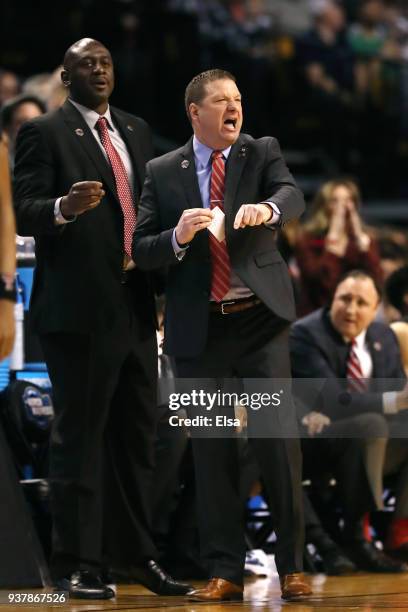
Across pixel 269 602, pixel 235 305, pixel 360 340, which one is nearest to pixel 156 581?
pixel 269 602

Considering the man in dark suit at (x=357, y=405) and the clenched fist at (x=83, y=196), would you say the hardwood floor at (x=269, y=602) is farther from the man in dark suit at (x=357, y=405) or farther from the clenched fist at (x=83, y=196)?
the clenched fist at (x=83, y=196)

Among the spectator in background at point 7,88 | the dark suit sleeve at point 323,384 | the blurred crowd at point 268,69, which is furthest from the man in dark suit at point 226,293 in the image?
the blurred crowd at point 268,69

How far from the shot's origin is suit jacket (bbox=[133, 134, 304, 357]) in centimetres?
523

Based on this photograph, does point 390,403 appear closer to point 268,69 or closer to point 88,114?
point 88,114

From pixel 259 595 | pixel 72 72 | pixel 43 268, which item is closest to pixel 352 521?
pixel 259 595

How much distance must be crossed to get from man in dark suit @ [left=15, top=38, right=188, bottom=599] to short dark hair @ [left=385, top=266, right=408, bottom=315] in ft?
8.23

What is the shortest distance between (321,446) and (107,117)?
77.0 inches

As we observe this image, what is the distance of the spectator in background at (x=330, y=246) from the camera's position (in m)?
8.14

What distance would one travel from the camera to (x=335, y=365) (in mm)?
6832

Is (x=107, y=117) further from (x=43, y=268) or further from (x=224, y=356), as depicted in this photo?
(x=224, y=356)

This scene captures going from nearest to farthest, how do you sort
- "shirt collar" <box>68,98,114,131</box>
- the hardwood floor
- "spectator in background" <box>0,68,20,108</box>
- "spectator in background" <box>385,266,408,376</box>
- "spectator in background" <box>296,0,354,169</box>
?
the hardwood floor < "shirt collar" <box>68,98,114,131</box> < "spectator in background" <box>385,266,408,376</box> < "spectator in background" <box>0,68,20,108</box> < "spectator in background" <box>296,0,354,169</box>

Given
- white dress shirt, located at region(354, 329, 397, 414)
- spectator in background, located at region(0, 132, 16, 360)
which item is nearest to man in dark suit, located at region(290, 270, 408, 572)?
white dress shirt, located at region(354, 329, 397, 414)

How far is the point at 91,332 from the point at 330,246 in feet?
10.3

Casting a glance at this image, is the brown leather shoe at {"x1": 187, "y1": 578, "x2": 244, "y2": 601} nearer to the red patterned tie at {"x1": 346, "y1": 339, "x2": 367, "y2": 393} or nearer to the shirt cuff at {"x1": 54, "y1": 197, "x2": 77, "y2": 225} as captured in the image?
the shirt cuff at {"x1": 54, "y1": 197, "x2": 77, "y2": 225}
